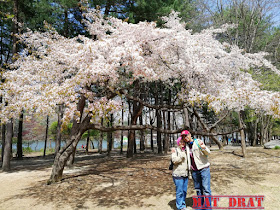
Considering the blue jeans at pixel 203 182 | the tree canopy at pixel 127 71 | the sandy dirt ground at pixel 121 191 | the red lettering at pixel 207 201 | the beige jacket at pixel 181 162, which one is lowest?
the sandy dirt ground at pixel 121 191

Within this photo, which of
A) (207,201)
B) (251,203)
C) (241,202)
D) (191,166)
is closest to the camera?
(207,201)

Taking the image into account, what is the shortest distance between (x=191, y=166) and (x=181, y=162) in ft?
0.72

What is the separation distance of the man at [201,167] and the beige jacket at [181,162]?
0.09 m

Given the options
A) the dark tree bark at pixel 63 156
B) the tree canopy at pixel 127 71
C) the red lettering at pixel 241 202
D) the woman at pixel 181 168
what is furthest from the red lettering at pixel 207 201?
the dark tree bark at pixel 63 156

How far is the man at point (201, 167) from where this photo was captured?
360 centimetres

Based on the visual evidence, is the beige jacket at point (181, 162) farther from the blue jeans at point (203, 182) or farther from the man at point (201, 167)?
the blue jeans at point (203, 182)

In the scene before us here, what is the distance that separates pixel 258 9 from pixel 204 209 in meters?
14.2

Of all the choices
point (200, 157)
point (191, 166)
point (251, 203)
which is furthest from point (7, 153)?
point (251, 203)

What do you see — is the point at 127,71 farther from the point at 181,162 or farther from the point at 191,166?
the point at 191,166

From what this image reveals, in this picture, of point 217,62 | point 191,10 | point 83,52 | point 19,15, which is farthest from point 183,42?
point 19,15

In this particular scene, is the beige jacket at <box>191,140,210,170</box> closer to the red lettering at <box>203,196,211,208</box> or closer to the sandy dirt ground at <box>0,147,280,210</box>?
the red lettering at <box>203,196,211,208</box>

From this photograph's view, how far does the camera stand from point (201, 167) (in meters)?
3.63

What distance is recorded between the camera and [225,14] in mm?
13516

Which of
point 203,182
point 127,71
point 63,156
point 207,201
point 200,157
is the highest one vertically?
point 127,71
